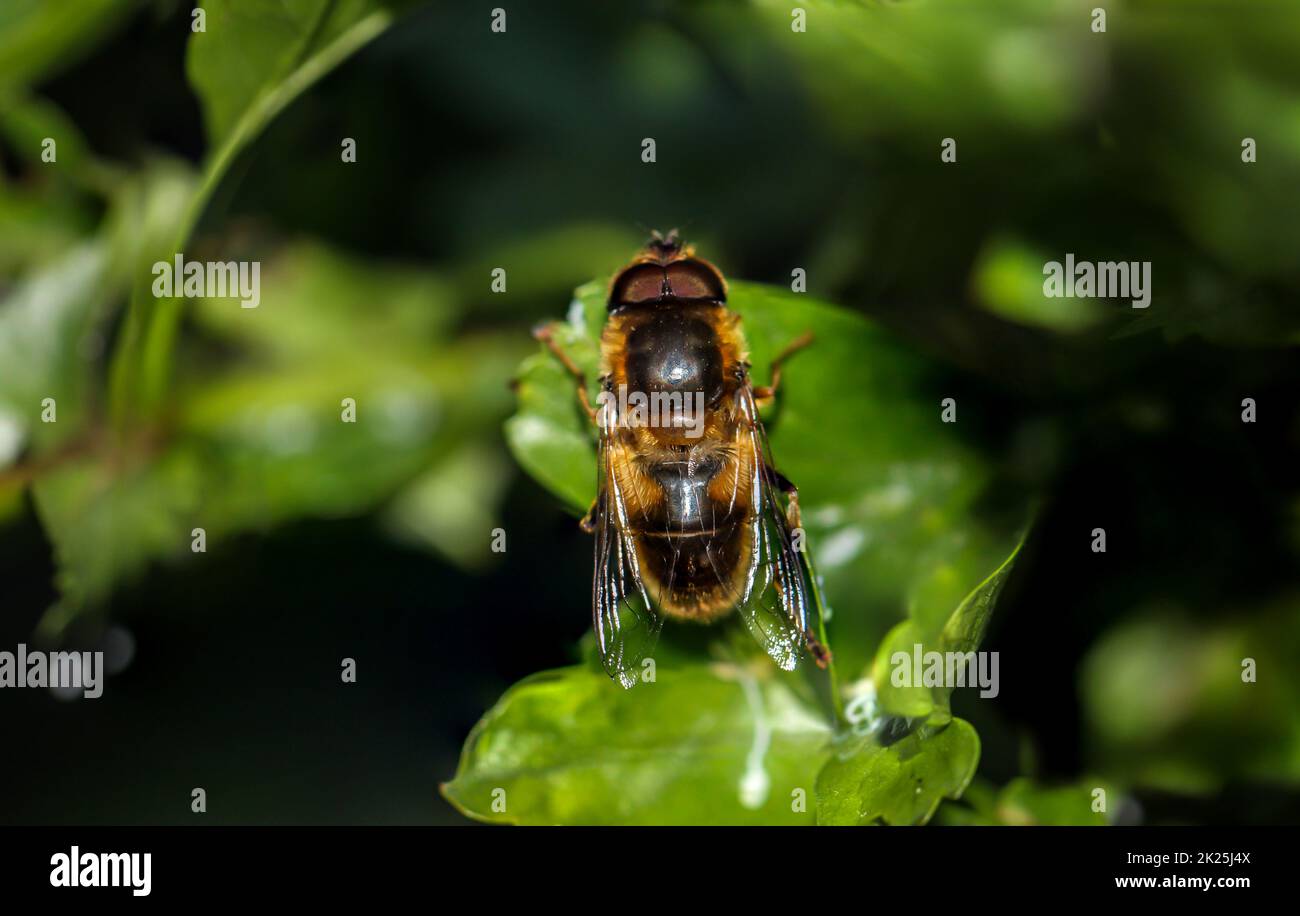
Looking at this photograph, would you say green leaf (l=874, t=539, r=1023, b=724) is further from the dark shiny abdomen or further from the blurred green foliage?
the dark shiny abdomen

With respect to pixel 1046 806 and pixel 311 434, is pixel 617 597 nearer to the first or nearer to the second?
pixel 1046 806

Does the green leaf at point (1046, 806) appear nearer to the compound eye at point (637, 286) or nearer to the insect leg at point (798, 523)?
the insect leg at point (798, 523)

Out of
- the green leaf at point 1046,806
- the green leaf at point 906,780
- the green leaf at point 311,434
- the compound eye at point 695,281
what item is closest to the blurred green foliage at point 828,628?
the green leaf at point 906,780

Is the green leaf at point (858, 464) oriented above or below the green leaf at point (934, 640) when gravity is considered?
above

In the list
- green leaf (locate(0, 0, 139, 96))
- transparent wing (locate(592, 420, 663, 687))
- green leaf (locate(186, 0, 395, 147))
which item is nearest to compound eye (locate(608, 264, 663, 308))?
transparent wing (locate(592, 420, 663, 687))

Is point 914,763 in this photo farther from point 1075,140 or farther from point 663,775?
point 1075,140

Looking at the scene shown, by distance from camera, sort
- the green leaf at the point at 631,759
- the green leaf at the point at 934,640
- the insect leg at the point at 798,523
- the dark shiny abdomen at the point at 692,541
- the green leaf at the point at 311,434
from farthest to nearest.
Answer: the green leaf at the point at 311,434
the dark shiny abdomen at the point at 692,541
the insect leg at the point at 798,523
the green leaf at the point at 631,759
the green leaf at the point at 934,640

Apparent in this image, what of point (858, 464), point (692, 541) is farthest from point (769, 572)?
point (858, 464)
